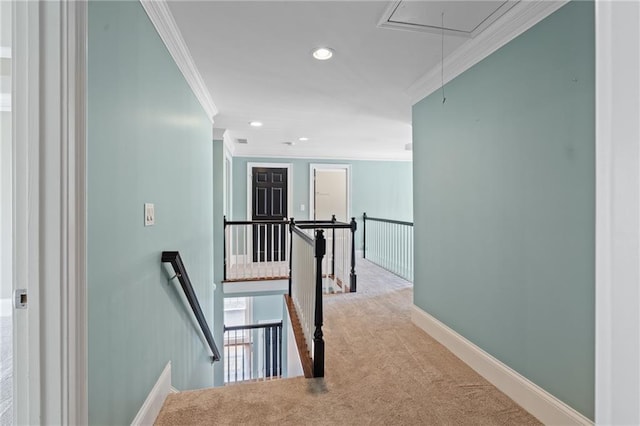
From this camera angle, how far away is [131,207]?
4.83 feet

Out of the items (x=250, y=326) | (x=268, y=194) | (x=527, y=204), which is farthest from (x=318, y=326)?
(x=250, y=326)

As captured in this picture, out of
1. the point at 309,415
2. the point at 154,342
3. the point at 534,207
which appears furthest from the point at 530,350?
the point at 154,342

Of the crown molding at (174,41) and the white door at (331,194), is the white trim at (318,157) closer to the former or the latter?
the white door at (331,194)

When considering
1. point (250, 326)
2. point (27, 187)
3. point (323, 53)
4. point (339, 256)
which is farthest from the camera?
point (250, 326)

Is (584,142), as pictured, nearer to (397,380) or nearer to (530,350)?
(530,350)

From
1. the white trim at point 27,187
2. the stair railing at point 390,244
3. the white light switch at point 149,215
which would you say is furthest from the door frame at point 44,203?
the stair railing at point 390,244

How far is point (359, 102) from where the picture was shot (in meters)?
3.46

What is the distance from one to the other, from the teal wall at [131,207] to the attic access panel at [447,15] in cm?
144

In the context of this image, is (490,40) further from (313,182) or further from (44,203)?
(313,182)

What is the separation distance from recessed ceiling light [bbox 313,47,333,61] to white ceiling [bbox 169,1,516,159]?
4 cm

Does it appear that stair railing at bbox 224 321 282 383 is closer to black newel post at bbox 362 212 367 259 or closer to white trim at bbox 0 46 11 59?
black newel post at bbox 362 212 367 259

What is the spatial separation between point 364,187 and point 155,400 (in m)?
6.05
